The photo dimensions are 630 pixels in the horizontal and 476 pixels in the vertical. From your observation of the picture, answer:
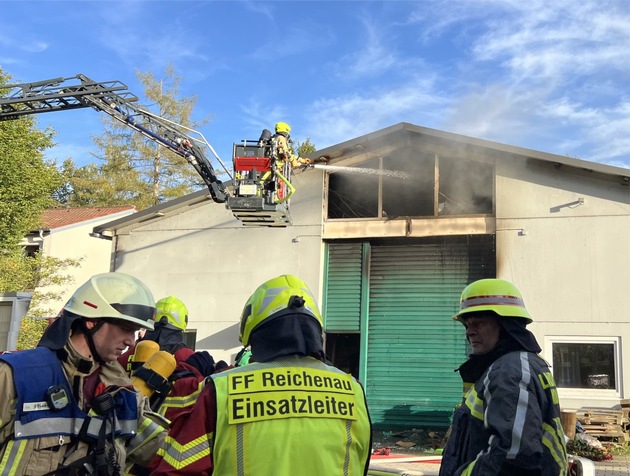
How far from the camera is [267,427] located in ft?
6.34

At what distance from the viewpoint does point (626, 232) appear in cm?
1188

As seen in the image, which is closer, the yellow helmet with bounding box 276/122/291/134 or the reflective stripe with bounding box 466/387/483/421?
the reflective stripe with bounding box 466/387/483/421

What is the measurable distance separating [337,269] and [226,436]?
40.0 ft

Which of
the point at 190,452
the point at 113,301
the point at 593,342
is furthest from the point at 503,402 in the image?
the point at 593,342

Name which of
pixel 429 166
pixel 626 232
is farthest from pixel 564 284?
pixel 429 166

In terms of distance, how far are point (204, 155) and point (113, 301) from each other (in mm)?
12096

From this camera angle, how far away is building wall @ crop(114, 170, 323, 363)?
1402 centimetres

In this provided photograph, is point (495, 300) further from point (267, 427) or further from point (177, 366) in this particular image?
point (177, 366)

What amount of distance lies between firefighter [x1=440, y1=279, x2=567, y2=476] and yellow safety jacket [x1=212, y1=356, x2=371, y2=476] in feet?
2.24

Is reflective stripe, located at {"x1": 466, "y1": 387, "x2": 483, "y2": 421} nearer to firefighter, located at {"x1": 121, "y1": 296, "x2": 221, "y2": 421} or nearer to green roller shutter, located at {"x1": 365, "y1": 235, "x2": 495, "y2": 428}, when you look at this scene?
firefighter, located at {"x1": 121, "y1": 296, "x2": 221, "y2": 421}

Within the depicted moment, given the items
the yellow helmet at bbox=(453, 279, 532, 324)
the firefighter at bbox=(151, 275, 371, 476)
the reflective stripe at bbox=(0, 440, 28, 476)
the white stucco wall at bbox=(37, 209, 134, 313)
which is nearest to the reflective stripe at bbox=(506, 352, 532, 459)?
the yellow helmet at bbox=(453, 279, 532, 324)

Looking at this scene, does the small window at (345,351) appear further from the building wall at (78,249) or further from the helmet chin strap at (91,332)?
the building wall at (78,249)

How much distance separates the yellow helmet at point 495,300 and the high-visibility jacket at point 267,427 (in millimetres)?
1132

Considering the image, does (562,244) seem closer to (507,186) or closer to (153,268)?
(507,186)
